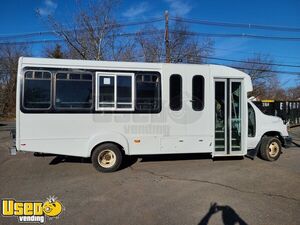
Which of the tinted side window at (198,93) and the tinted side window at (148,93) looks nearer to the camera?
the tinted side window at (148,93)

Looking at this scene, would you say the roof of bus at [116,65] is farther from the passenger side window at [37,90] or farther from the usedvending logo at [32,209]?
the usedvending logo at [32,209]

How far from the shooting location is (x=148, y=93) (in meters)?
7.27

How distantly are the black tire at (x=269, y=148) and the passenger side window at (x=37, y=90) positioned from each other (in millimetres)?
6501

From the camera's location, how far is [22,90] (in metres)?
6.61

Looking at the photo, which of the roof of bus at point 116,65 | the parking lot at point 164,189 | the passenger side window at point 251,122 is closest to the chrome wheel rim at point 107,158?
the parking lot at point 164,189

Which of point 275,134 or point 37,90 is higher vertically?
point 37,90

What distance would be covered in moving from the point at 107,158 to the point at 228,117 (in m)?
Answer: 3.81

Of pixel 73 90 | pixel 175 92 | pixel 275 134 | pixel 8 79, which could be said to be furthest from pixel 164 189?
pixel 8 79

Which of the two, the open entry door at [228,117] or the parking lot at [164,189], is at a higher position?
the open entry door at [228,117]

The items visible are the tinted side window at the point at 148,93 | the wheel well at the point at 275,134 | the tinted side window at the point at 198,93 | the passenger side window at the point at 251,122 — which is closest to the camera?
the tinted side window at the point at 148,93

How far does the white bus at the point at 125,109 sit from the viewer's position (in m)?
6.67

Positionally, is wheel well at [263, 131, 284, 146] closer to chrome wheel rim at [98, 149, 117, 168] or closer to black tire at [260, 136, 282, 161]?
black tire at [260, 136, 282, 161]

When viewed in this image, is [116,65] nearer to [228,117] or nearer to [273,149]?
[228,117]

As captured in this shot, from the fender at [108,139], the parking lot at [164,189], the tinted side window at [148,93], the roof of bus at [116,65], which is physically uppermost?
the roof of bus at [116,65]
